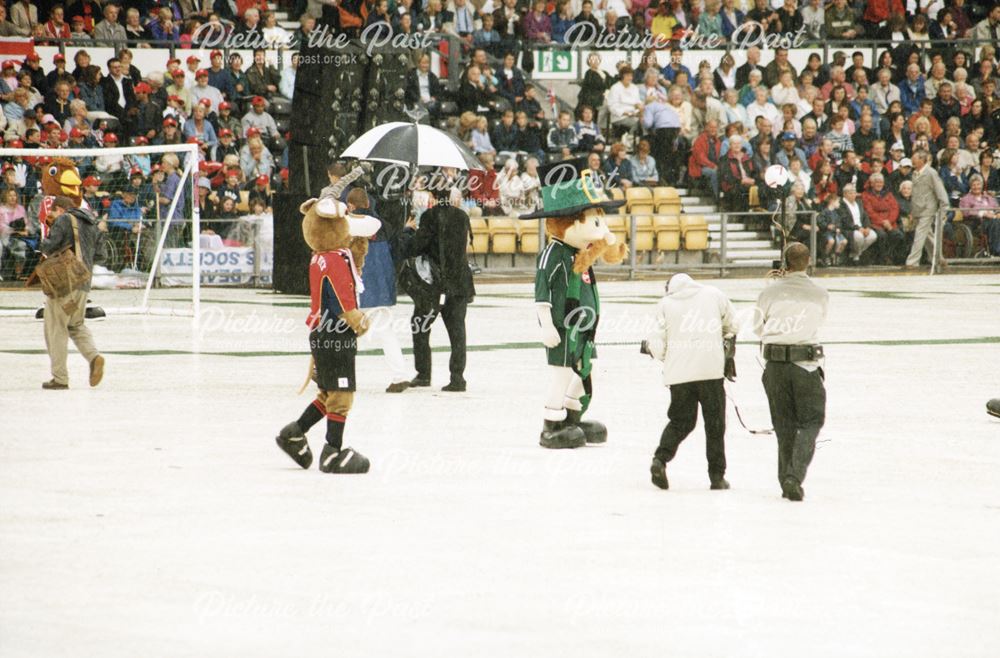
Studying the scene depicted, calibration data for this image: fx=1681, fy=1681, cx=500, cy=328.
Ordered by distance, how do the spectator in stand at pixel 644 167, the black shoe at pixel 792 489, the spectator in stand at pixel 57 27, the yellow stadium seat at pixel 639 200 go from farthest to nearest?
the spectator in stand at pixel 644 167
the yellow stadium seat at pixel 639 200
the spectator in stand at pixel 57 27
the black shoe at pixel 792 489

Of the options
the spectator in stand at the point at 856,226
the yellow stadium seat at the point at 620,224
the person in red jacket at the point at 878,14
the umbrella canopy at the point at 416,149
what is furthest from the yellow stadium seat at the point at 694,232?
the umbrella canopy at the point at 416,149

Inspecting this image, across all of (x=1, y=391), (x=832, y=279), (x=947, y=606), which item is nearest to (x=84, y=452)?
(x=1, y=391)

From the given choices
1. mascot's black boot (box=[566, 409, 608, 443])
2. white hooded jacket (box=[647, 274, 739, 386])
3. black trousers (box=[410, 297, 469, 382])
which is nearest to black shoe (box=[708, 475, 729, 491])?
white hooded jacket (box=[647, 274, 739, 386])

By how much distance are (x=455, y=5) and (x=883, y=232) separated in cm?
877

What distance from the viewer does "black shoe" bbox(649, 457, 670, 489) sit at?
28.2 ft

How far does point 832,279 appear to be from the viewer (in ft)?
90.5

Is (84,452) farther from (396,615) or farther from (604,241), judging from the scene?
(396,615)

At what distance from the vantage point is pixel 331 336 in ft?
30.6

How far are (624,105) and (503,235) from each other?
440cm

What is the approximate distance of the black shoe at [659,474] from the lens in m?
8.61

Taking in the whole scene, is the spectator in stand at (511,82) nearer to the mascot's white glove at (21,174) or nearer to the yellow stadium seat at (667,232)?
the yellow stadium seat at (667,232)

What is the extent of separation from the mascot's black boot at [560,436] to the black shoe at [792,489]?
2.06 m

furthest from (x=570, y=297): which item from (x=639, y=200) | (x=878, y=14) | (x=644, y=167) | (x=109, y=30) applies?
(x=878, y=14)

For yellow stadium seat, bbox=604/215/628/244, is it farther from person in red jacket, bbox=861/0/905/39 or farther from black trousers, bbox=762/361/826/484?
black trousers, bbox=762/361/826/484
